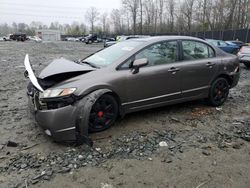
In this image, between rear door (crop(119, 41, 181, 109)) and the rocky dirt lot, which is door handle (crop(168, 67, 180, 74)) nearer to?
rear door (crop(119, 41, 181, 109))

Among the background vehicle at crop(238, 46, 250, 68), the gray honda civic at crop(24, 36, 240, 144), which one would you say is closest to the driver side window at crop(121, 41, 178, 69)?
the gray honda civic at crop(24, 36, 240, 144)

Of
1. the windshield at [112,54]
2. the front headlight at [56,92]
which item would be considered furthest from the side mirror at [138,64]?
the front headlight at [56,92]

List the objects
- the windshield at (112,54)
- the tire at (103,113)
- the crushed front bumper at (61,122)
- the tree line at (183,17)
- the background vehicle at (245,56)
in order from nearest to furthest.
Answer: the crushed front bumper at (61,122)
the tire at (103,113)
the windshield at (112,54)
the background vehicle at (245,56)
the tree line at (183,17)

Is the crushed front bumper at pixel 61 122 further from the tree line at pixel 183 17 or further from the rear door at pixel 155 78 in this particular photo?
the tree line at pixel 183 17

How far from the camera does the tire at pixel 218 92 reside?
5223mm

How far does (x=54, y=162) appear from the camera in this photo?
3.10 m

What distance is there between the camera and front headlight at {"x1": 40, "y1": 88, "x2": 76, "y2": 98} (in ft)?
11.1

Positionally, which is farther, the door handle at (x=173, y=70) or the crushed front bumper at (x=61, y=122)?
the door handle at (x=173, y=70)

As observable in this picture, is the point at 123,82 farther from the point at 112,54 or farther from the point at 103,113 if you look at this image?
the point at 112,54

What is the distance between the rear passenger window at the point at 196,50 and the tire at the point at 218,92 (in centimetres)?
60

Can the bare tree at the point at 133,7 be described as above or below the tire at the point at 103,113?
above

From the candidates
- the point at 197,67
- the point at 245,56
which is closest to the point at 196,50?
the point at 197,67

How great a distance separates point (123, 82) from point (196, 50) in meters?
1.96

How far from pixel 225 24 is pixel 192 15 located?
35.6ft
